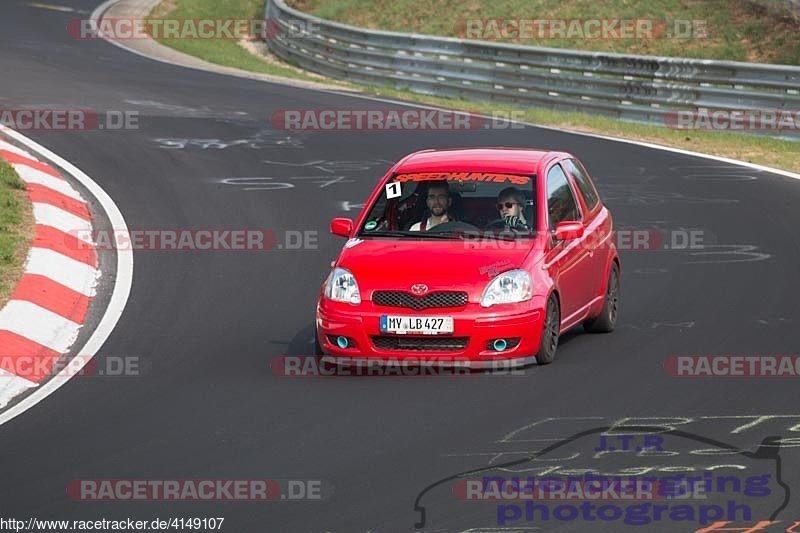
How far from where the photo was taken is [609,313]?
39.8ft

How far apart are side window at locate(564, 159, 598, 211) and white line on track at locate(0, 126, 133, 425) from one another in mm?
3885

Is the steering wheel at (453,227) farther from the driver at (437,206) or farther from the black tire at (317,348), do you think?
the black tire at (317,348)

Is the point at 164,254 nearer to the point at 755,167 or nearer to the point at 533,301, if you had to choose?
the point at 533,301

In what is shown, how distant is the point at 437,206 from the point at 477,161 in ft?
1.83

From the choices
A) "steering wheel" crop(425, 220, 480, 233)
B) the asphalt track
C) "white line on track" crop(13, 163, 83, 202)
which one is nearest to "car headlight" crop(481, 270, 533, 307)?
the asphalt track

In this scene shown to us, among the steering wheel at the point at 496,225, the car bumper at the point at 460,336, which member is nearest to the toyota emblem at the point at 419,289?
the car bumper at the point at 460,336

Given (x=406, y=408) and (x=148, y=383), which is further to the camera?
(x=148, y=383)

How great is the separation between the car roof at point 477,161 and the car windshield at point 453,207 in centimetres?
6

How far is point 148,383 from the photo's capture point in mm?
10508

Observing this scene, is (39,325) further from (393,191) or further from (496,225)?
(496,225)

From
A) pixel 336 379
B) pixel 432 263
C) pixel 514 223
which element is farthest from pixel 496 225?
Result: pixel 336 379

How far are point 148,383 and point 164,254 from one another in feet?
14.8

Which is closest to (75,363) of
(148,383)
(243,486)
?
(148,383)

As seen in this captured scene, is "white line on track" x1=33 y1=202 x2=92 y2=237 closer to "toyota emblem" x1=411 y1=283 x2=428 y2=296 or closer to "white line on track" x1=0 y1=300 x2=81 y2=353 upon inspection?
"white line on track" x1=0 y1=300 x2=81 y2=353
